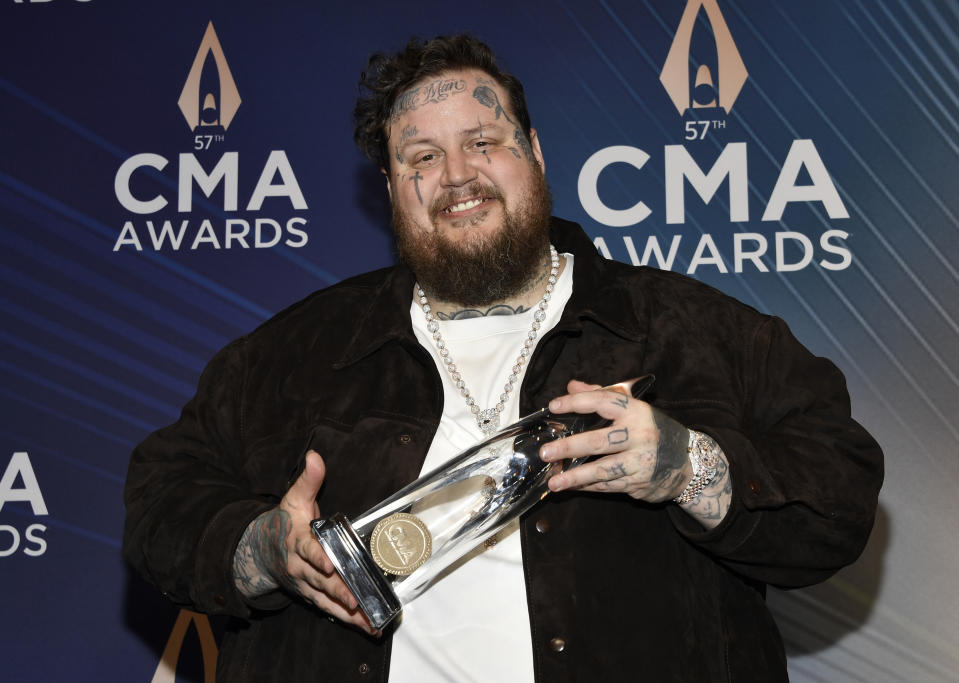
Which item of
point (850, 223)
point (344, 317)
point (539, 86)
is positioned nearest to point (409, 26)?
point (539, 86)

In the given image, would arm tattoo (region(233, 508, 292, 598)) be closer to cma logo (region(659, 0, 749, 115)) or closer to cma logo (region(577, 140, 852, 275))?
cma logo (region(577, 140, 852, 275))

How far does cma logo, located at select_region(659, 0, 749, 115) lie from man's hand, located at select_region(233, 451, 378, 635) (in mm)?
1658

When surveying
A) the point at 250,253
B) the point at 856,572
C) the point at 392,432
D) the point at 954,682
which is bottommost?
the point at 954,682

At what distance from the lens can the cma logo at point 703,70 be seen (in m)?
2.68

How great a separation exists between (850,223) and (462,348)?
1.19 meters

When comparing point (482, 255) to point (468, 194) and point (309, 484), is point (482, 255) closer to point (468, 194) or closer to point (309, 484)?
point (468, 194)

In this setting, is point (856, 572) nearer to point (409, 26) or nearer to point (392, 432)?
point (392, 432)

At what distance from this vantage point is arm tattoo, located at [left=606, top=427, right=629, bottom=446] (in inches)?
55.7

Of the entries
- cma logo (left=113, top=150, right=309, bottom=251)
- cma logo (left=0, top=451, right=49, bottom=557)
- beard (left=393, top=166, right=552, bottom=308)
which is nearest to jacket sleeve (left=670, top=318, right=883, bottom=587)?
beard (left=393, top=166, right=552, bottom=308)

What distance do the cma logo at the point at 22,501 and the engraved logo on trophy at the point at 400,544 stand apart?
1.63 m

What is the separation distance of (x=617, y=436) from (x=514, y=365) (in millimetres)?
524

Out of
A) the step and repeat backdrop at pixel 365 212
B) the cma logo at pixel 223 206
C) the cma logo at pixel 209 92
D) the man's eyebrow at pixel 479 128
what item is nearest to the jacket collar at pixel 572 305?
the man's eyebrow at pixel 479 128

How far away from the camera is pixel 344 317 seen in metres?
2.08

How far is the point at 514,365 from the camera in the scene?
1.92 m
